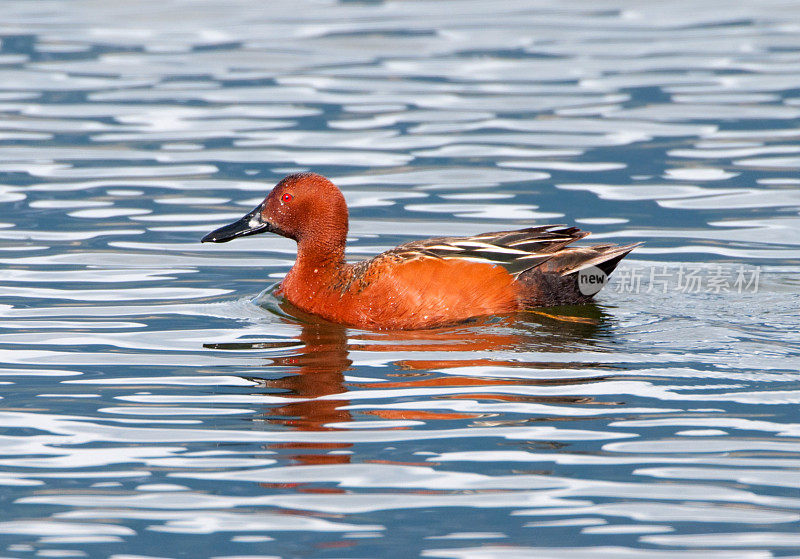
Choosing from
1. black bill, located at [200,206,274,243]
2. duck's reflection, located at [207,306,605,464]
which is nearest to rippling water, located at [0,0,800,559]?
duck's reflection, located at [207,306,605,464]

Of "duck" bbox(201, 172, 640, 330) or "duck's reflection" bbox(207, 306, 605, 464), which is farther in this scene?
"duck" bbox(201, 172, 640, 330)

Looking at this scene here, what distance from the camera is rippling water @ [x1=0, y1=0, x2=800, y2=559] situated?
6.42 metres

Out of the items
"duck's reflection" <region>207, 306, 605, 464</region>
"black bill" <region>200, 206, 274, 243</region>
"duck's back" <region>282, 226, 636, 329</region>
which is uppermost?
"black bill" <region>200, 206, 274, 243</region>

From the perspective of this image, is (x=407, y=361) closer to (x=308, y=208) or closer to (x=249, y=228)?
(x=308, y=208)

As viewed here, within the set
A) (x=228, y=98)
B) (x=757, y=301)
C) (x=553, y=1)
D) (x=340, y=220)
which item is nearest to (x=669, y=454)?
(x=757, y=301)

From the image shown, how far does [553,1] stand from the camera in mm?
23234

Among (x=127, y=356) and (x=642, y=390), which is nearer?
(x=642, y=390)

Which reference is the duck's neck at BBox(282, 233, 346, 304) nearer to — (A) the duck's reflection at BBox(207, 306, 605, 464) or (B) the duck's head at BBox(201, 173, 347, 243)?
(B) the duck's head at BBox(201, 173, 347, 243)

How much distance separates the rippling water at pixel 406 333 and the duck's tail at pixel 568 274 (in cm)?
17

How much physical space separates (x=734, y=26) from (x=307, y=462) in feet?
52.5

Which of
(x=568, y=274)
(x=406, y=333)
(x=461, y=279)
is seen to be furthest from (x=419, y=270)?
(x=568, y=274)

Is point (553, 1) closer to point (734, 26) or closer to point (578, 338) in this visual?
point (734, 26)

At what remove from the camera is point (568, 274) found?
1012 centimetres

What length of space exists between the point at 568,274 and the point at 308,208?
209 centimetres
